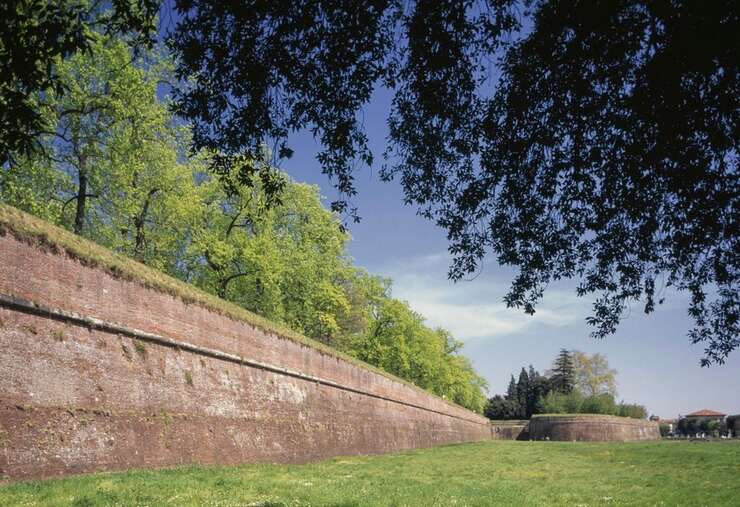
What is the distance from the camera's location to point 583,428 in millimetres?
53000

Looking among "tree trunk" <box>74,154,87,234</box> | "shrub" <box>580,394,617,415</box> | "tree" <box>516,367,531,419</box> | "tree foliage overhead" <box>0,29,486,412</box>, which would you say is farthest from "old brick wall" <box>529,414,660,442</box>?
"tree trunk" <box>74,154,87,234</box>

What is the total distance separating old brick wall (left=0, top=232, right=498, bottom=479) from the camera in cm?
923

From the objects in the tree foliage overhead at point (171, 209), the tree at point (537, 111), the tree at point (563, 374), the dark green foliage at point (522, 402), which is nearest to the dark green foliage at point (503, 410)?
the dark green foliage at point (522, 402)

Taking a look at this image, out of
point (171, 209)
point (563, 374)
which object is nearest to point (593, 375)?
point (563, 374)

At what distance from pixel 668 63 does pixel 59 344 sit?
10318 millimetres

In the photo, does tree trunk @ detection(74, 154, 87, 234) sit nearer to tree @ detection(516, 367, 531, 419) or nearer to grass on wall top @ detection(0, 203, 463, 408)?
grass on wall top @ detection(0, 203, 463, 408)

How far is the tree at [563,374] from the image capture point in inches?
3295

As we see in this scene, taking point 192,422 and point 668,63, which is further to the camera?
point 192,422

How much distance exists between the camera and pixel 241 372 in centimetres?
1541

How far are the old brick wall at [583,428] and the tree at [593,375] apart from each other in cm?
1926

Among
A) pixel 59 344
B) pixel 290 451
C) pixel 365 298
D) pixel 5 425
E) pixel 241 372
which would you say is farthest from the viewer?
pixel 365 298

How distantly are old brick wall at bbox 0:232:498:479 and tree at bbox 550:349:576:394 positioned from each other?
72.6 m

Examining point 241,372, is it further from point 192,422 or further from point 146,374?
point 146,374

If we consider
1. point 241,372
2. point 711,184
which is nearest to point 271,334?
point 241,372
